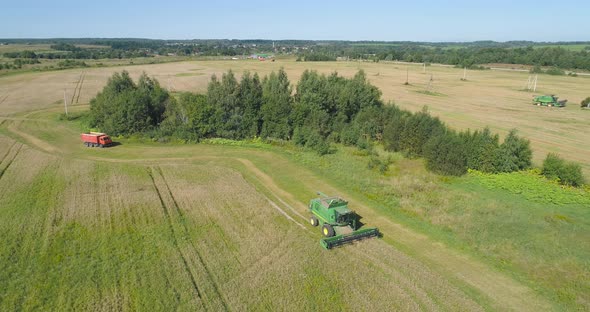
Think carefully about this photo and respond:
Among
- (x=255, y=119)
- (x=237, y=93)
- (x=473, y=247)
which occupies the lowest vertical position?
(x=473, y=247)

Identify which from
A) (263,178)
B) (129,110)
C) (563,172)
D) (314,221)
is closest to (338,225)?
(314,221)

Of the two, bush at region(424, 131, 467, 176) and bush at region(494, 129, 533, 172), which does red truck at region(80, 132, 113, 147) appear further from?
bush at region(494, 129, 533, 172)

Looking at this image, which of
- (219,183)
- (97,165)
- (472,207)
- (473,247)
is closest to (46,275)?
(219,183)

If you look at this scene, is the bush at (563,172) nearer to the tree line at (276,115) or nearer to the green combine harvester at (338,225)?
the tree line at (276,115)

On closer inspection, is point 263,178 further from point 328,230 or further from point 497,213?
point 497,213

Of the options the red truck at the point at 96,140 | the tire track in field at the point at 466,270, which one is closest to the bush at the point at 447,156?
the tire track in field at the point at 466,270

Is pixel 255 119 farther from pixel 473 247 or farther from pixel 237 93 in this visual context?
pixel 473 247
